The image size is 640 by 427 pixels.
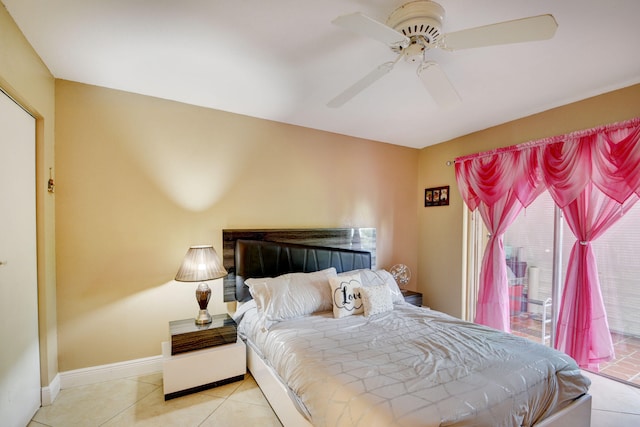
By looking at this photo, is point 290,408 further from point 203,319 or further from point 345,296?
point 203,319

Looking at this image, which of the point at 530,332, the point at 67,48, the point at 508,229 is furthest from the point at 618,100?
the point at 67,48

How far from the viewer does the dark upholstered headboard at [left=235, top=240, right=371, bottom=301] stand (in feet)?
9.17

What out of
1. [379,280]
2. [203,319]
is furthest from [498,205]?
[203,319]

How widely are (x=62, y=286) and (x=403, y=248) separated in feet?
12.3

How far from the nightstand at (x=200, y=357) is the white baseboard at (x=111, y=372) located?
1.39 feet

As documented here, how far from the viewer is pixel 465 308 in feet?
11.9

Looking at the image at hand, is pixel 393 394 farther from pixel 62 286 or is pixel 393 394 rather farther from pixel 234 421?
pixel 62 286

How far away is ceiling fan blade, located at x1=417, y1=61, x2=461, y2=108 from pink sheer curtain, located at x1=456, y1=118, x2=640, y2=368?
1484 mm

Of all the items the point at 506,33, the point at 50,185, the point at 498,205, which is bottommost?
the point at 498,205

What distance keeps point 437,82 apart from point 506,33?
536mm

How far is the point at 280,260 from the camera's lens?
2.96 meters

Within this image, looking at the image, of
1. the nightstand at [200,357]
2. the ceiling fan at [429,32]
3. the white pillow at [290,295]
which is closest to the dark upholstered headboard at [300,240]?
the white pillow at [290,295]

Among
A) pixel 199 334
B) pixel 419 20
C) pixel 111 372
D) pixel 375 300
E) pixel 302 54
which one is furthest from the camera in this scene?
pixel 375 300

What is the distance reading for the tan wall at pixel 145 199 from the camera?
2.33 metres
